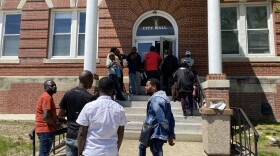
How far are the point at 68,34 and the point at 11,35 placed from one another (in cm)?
287

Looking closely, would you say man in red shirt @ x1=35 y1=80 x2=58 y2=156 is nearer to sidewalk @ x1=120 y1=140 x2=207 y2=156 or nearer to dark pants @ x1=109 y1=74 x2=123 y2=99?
sidewalk @ x1=120 y1=140 x2=207 y2=156

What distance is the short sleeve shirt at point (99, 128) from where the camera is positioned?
316cm

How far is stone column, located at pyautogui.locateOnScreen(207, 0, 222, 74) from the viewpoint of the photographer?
28.4 feet

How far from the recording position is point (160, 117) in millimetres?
4609

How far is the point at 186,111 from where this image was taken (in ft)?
30.5

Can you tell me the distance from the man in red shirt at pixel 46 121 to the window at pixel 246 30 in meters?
9.36

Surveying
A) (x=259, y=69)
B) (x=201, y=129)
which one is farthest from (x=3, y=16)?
(x=259, y=69)

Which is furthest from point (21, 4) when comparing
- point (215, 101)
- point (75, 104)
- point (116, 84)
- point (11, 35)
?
point (75, 104)

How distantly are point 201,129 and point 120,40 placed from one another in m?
6.07

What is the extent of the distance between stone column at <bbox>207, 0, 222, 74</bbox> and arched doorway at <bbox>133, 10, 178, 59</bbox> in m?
3.74

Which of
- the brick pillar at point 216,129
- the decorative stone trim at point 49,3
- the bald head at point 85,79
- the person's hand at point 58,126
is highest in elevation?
the decorative stone trim at point 49,3

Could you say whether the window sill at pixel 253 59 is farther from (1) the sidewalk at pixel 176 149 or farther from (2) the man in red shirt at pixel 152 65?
(1) the sidewalk at pixel 176 149

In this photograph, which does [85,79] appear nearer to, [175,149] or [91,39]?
[175,149]

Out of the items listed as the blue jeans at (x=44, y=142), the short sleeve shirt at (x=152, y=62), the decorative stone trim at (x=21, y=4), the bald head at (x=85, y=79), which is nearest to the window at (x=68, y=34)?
the decorative stone trim at (x=21, y=4)
